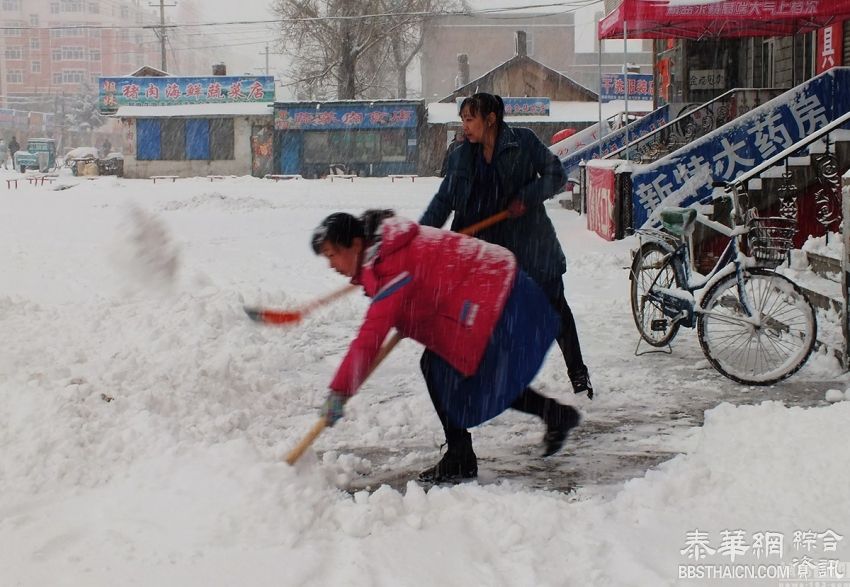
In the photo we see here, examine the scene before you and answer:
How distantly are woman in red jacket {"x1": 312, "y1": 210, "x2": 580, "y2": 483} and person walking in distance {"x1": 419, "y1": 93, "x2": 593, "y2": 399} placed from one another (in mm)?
1251

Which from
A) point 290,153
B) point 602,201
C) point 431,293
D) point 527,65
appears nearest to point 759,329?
point 431,293

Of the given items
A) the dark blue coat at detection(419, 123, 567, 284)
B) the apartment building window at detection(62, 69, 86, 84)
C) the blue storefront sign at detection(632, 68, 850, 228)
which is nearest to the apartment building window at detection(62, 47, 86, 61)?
the apartment building window at detection(62, 69, 86, 84)

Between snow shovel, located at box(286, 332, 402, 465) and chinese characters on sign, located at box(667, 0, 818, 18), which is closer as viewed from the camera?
snow shovel, located at box(286, 332, 402, 465)

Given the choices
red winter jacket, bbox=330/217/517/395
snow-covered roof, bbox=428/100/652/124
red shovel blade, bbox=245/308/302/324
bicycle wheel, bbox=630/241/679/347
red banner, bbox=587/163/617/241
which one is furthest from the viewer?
snow-covered roof, bbox=428/100/652/124

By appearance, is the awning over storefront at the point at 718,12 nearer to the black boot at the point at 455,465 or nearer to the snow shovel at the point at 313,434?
the black boot at the point at 455,465

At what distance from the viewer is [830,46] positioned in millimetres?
15430

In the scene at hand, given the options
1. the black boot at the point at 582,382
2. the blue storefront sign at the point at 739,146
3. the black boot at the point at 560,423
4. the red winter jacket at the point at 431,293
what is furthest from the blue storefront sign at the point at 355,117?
the red winter jacket at the point at 431,293

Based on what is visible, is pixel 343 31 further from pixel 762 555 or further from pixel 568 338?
pixel 762 555

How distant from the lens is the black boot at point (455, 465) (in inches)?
169

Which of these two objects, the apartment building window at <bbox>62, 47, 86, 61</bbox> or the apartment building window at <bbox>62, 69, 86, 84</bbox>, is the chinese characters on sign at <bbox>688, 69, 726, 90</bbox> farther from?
the apartment building window at <bbox>62, 47, 86, 61</bbox>

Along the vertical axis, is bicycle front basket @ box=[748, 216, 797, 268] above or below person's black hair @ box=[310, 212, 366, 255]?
below

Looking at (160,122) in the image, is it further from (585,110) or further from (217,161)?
(585,110)

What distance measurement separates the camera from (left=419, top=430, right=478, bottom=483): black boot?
4.29 meters

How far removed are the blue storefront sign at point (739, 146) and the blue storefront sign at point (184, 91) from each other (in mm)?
30817
